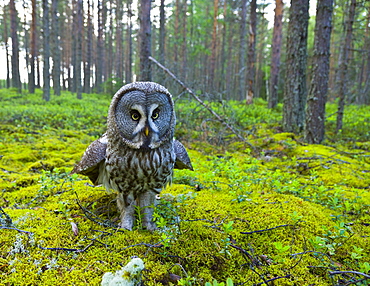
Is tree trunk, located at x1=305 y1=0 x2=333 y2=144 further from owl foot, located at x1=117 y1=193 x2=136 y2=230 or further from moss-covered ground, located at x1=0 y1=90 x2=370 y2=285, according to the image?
owl foot, located at x1=117 y1=193 x2=136 y2=230

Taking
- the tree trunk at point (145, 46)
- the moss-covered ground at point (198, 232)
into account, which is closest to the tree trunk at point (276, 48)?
the tree trunk at point (145, 46)

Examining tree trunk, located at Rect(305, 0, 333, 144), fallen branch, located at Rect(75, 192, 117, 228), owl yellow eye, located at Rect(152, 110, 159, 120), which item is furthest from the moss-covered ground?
tree trunk, located at Rect(305, 0, 333, 144)

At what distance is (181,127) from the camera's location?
8.20 m

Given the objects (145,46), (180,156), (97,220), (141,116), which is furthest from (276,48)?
(97,220)

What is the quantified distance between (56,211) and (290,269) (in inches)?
99.2

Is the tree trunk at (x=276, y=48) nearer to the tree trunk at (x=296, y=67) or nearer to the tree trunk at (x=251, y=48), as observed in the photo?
the tree trunk at (x=251, y=48)

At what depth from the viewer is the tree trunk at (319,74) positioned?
6449mm

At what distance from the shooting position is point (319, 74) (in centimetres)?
670

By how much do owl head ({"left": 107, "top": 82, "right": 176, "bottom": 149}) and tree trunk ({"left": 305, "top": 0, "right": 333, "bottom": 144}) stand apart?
599 centimetres

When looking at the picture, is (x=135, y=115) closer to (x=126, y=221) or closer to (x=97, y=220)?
(x=126, y=221)

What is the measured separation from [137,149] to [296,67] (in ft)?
23.6

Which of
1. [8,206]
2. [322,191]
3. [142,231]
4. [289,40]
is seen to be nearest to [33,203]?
[8,206]

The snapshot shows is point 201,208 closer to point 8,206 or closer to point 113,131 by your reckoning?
point 113,131

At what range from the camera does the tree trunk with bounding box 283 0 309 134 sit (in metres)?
7.47
